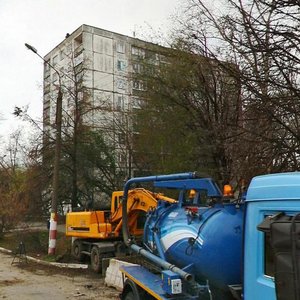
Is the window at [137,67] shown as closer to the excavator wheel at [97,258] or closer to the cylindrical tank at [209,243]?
the excavator wheel at [97,258]

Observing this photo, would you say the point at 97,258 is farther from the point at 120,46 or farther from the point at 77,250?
the point at 120,46

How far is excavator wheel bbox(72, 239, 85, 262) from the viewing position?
1834cm

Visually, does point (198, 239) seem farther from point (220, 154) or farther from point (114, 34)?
point (114, 34)

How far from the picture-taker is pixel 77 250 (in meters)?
18.7

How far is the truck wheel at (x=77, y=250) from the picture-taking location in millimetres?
→ 18361

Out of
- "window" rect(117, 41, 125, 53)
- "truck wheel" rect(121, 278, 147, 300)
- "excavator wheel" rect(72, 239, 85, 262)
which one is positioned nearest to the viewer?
"truck wheel" rect(121, 278, 147, 300)

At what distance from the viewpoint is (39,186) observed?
2838cm

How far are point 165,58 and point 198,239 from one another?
1544 centimetres

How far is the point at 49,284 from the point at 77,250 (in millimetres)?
5775

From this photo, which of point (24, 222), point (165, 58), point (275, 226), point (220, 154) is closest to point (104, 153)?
point (24, 222)

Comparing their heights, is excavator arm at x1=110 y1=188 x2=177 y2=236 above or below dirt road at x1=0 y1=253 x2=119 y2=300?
above

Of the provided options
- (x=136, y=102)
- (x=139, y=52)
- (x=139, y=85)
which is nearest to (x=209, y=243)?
(x=139, y=85)

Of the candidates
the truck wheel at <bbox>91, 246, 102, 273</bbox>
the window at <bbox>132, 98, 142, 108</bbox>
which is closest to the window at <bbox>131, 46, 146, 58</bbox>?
the window at <bbox>132, 98, 142, 108</bbox>

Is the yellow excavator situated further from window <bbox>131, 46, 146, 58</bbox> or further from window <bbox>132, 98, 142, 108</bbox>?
window <bbox>131, 46, 146, 58</bbox>
